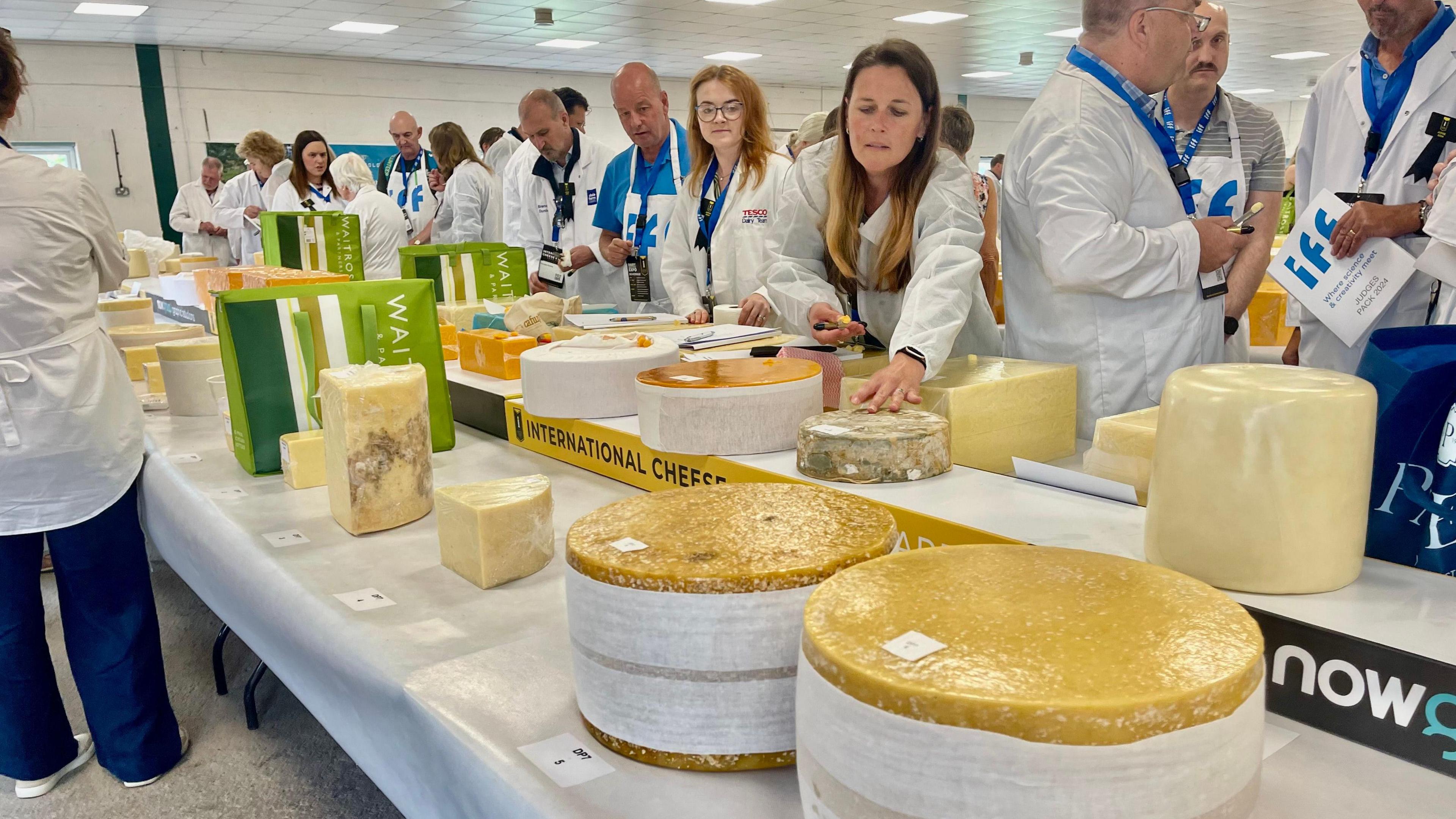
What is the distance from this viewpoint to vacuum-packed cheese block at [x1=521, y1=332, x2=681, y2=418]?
5.92 ft

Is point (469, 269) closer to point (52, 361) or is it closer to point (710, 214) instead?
point (710, 214)

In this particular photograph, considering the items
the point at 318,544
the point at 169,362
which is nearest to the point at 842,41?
the point at 169,362

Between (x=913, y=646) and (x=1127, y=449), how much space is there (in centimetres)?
72

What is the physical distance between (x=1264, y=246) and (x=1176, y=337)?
100 centimetres

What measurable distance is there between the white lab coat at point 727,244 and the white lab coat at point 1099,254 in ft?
3.39

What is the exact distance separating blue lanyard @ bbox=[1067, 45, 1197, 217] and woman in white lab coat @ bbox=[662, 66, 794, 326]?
1.20 m

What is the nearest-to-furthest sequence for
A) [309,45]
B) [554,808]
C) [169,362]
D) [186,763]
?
[554,808] < [186,763] < [169,362] < [309,45]

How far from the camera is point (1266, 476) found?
0.83 m

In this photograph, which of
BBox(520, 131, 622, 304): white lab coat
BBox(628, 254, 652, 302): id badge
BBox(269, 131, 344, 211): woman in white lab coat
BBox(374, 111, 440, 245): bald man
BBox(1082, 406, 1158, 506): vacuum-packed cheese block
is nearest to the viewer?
BBox(1082, 406, 1158, 506): vacuum-packed cheese block

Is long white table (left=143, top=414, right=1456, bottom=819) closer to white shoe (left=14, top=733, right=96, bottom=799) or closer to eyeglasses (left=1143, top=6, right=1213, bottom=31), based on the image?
white shoe (left=14, top=733, right=96, bottom=799)

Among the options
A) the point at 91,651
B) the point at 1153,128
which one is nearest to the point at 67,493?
the point at 91,651

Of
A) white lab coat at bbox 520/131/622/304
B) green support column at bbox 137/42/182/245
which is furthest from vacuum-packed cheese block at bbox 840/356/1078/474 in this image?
green support column at bbox 137/42/182/245

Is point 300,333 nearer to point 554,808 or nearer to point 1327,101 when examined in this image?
point 554,808

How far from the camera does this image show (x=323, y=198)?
19.6 feet
